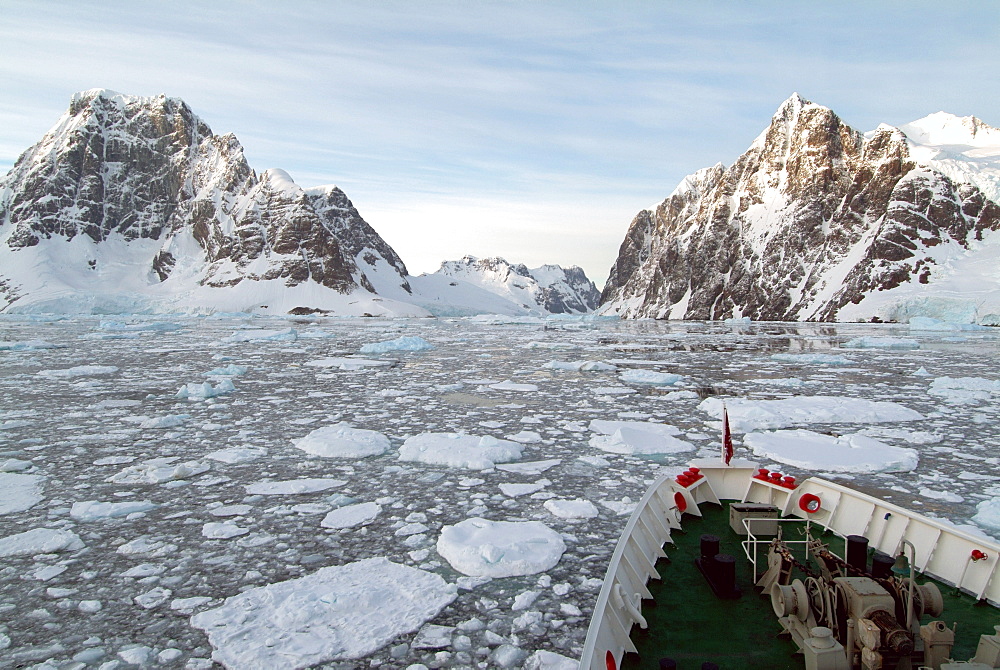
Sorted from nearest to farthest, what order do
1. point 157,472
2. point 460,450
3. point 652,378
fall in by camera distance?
point 157,472, point 460,450, point 652,378

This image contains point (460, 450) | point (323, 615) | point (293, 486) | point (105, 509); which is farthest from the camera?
point (460, 450)

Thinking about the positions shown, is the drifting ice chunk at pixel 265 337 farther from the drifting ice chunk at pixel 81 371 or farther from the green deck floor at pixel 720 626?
the green deck floor at pixel 720 626

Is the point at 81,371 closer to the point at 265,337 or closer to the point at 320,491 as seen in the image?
the point at 320,491

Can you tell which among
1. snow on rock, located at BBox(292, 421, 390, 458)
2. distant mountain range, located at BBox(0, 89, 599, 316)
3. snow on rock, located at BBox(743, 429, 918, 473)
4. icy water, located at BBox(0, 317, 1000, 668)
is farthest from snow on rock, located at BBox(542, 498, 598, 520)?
distant mountain range, located at BBox(0, 89, 599, 316)

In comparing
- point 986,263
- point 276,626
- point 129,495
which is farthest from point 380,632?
point 986,263

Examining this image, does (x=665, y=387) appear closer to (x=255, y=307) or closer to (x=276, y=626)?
(x=276, y=626)

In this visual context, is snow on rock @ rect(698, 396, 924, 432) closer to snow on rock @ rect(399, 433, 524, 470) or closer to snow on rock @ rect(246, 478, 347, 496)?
snow on rock @ rect(399, 433, 524, 470)

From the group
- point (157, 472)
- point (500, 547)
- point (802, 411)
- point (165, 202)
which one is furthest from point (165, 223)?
point (500, 547)

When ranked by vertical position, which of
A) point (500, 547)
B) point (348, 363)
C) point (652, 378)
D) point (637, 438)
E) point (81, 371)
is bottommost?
point (81, 371)
